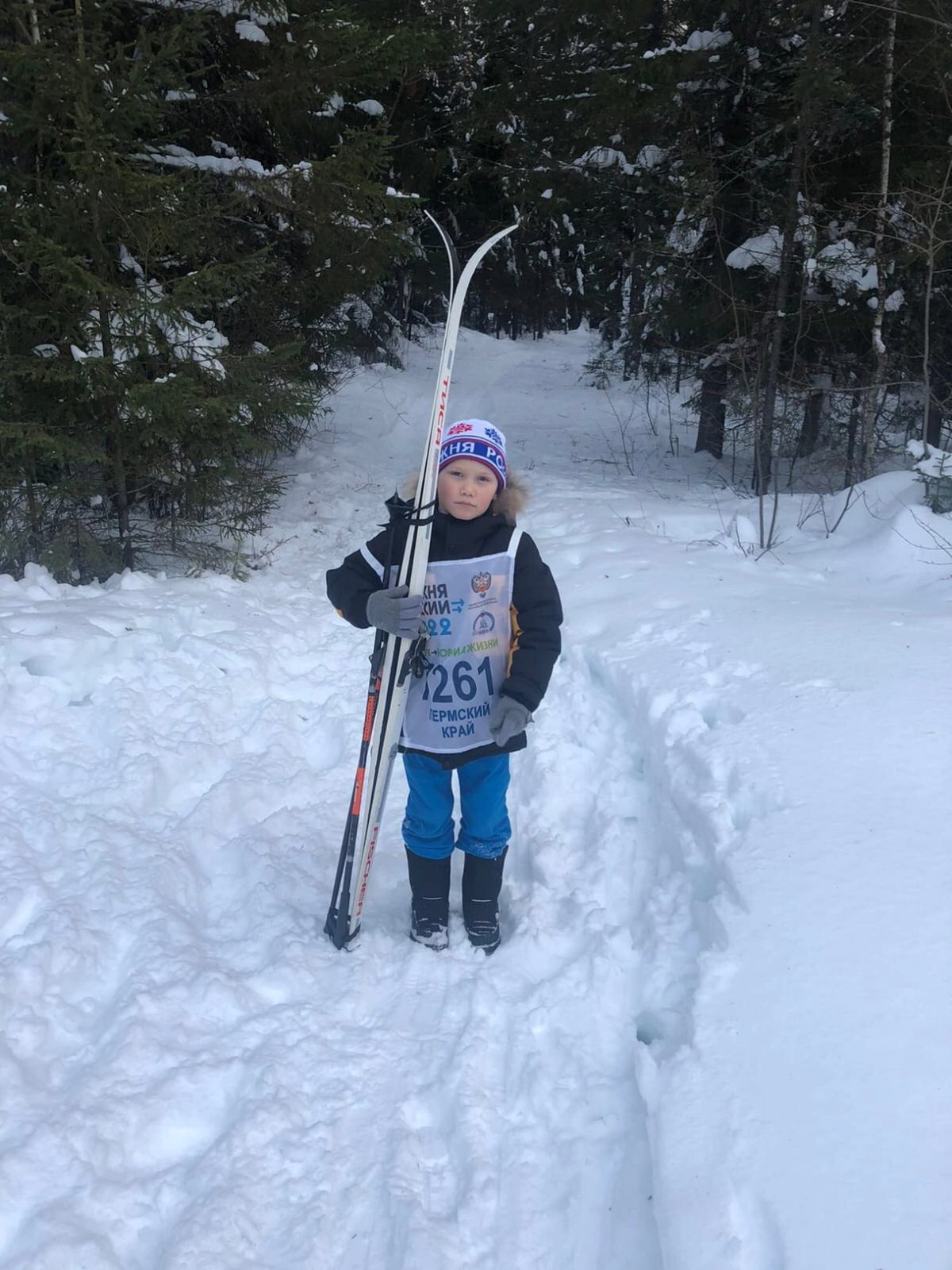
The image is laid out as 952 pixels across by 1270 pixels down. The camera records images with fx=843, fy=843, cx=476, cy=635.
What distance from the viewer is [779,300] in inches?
367

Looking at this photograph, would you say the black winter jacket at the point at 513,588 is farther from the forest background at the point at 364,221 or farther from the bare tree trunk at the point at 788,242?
the bare tree trunk at the point at 788,242

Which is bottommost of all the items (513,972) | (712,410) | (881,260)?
(513,972)

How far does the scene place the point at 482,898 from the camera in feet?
10.4

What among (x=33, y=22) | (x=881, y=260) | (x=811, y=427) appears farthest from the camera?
(x=811, y=427)

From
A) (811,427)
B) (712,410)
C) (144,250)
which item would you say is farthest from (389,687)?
(712,410)

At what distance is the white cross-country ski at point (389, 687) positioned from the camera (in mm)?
2959

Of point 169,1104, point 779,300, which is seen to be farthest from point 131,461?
point 779,300

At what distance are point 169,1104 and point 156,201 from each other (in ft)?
18.4

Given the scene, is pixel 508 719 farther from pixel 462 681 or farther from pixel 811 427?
pixel 811 427

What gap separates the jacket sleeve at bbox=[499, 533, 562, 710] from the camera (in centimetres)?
290

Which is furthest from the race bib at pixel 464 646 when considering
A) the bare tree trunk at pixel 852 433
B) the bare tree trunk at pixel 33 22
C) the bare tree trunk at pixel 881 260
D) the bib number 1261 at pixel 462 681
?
the bare tree trunk at pixel 852 433

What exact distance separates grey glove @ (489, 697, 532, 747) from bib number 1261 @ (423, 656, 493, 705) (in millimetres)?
139

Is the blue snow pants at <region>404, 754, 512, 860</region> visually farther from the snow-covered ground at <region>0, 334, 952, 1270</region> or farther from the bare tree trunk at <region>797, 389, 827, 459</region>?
the bare tree trunk at <region>797, 389, 827, 459</region>

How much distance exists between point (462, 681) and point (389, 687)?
275 mm
